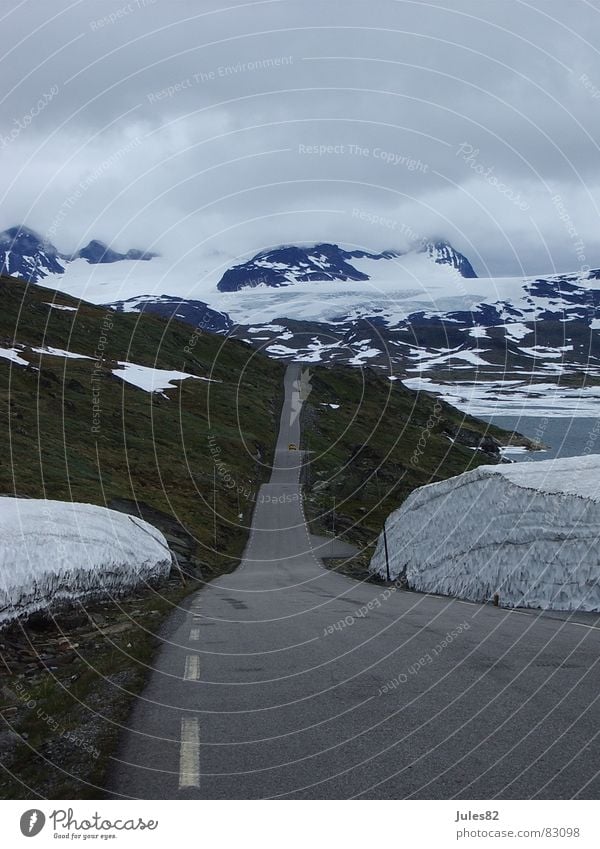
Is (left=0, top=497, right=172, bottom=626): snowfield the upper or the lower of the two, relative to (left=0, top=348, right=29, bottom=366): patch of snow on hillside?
lower

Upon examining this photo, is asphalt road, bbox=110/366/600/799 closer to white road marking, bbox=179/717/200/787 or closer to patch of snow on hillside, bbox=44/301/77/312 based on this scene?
white road marking, bbox=179/717/200/787

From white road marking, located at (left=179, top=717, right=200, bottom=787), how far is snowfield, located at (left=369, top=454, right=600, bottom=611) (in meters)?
17.2

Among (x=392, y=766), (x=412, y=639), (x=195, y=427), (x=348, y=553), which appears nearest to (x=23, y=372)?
(x=195, y=427)

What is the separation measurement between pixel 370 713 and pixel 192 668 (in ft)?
13.6

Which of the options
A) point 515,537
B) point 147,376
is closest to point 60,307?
point 147,376

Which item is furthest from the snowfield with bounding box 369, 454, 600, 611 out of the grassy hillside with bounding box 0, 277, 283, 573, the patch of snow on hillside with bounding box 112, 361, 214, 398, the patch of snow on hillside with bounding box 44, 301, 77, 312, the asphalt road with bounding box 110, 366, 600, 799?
the patch of snow on hillside with bounding box 44, 301, 77, 312

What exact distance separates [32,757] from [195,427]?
289 ft

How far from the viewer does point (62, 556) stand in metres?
19.2

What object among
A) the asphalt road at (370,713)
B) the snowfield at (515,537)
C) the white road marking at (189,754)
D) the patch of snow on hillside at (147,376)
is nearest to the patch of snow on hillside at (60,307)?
the patch of snow on hillside at (147,376)

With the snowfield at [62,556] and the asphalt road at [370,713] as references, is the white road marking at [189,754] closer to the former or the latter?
the asphalt road at [370,713]

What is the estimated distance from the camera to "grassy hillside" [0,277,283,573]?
5259cm

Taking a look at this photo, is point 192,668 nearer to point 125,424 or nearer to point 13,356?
point 125,424

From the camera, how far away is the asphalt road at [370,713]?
6.09 meters

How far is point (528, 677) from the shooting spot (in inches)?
367
